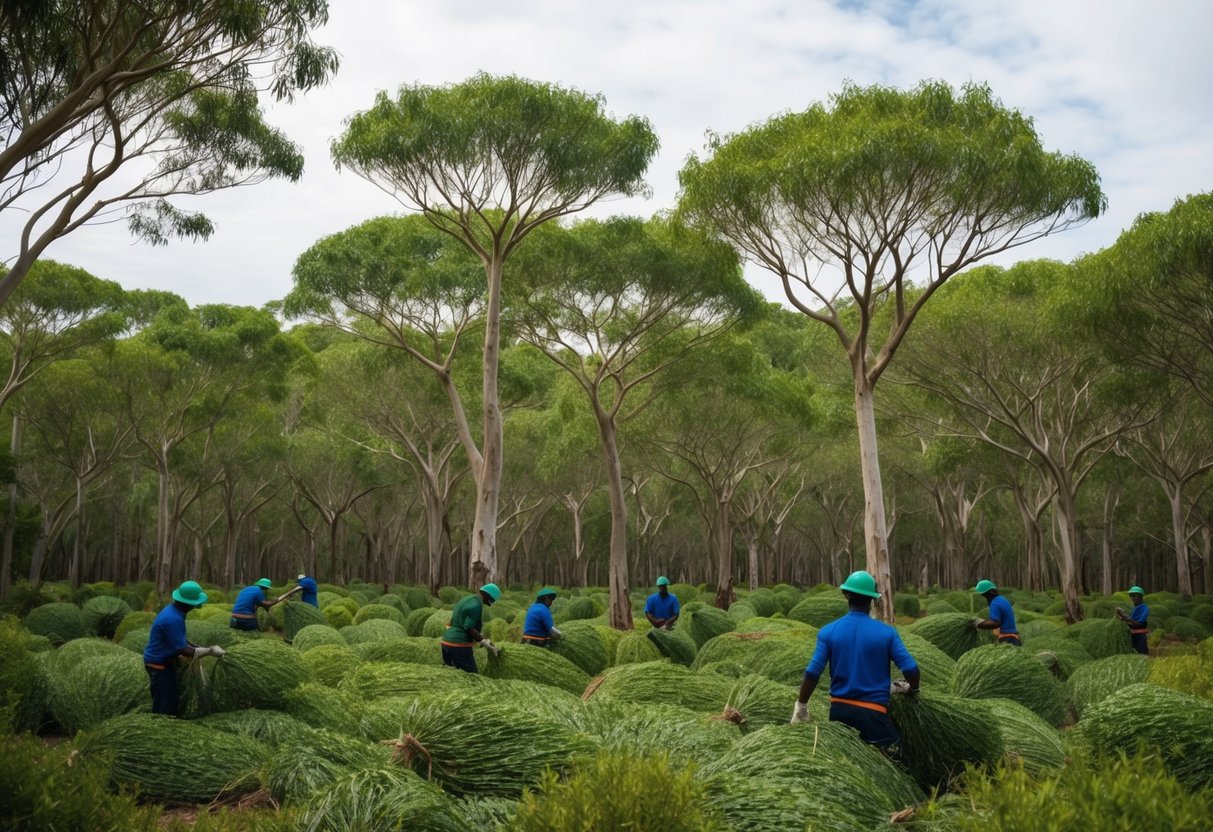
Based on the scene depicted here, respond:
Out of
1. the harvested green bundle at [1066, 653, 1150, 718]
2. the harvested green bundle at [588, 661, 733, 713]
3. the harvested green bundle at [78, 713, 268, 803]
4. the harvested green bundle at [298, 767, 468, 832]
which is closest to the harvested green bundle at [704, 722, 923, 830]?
the harvested green bundle at [298, 767, 468, 832]

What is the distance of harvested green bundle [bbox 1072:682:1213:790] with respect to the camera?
5.94 metres

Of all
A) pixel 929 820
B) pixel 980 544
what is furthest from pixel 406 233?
pixel 980 544

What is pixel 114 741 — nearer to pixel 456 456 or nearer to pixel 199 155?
pixel 199 155

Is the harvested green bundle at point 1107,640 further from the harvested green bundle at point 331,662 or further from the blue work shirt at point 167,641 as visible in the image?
the blue work shirt at point 167,641

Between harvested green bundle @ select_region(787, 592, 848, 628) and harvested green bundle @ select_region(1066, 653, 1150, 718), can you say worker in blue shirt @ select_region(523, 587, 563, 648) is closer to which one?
harvested green bundle @ select_region(1066, 653, 1150, 718)

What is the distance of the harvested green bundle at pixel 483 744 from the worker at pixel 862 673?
1.80m

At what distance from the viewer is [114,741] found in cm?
768

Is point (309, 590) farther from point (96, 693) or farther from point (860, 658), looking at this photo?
point (860, 658)

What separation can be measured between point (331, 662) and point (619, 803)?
343 inches

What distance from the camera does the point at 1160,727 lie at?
618cm

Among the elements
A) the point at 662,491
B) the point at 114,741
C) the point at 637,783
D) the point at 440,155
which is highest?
the point at 440,155

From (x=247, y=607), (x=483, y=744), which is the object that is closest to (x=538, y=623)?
(x=247, y=607)

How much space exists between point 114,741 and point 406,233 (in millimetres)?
23172

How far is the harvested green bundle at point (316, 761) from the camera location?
5.58 metres
